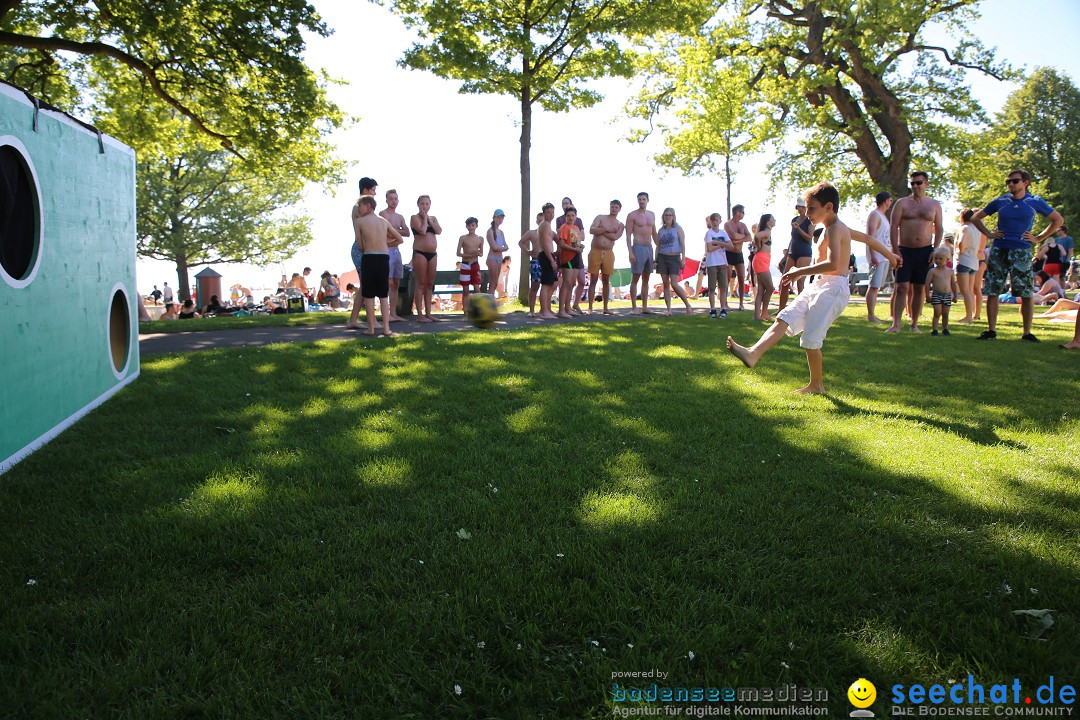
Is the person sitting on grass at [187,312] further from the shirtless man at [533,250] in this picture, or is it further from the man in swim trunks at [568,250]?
the man in swim trunks at [568,250]

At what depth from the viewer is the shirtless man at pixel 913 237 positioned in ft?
33.8

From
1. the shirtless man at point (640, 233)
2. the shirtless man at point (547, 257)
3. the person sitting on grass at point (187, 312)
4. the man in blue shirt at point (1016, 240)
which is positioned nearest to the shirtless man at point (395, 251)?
the shirtless man at point (547, 257)

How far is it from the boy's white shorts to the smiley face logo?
4.34 m

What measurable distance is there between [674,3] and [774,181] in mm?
14188

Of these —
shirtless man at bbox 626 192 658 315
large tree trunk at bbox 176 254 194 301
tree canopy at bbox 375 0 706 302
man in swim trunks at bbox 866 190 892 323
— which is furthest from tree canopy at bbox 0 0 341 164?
large tree trunk at bbox 176 254 194 301

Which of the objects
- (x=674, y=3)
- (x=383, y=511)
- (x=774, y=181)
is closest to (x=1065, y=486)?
(x=383, y=511)

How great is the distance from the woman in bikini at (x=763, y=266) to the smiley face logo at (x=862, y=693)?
11022mm

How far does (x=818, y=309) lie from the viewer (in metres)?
6.05

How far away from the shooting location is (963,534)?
2986 mm

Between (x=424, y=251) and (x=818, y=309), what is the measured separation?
8675 mm

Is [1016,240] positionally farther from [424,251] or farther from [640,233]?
[424,251]

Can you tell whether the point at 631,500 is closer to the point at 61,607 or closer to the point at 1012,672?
the point at 1012,672

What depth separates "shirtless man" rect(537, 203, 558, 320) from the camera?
41.5 feet

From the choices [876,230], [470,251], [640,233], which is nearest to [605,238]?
[640,233]
